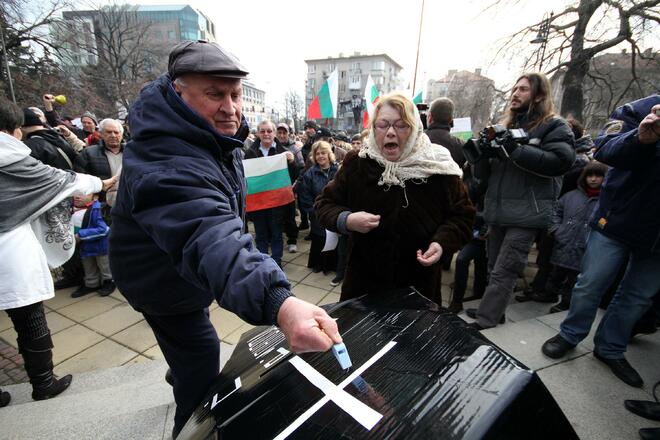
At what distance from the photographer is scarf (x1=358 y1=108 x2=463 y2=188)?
5.87 feet

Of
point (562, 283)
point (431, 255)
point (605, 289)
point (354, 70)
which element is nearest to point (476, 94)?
point (562, 283)

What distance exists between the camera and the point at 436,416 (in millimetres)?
758

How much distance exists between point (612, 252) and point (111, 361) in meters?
4.11

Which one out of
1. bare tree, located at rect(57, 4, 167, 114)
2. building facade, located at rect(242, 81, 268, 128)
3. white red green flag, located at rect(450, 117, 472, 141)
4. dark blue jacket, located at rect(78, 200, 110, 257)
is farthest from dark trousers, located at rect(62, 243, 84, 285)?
building facade, located at rect(242, 81, 268, 128)

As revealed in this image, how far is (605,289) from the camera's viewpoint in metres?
2.26

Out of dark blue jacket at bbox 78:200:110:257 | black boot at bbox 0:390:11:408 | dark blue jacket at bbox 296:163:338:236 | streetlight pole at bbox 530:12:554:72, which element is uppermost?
streetlight pole at bbox 530:12:554:72

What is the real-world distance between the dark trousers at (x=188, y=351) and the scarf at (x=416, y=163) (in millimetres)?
1245

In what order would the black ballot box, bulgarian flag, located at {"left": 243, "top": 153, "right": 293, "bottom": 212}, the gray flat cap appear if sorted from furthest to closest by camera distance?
bulgarian flag, located at {"left": 243, "top": 153, "right": 293, "bottom": 212} < the gray flat cap < the black ballot box

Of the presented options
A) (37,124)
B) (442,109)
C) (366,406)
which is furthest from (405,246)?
(37,124)

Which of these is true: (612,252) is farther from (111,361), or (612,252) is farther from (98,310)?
(98,310)

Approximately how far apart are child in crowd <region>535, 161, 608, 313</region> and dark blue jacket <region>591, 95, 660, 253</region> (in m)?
1.15

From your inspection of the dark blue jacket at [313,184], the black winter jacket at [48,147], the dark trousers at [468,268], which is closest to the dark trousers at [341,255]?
the dark blue jacket at [313,184]

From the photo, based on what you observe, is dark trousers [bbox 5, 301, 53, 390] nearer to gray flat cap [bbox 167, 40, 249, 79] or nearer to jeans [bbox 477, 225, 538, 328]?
gray flat cap [bbox 167, 40, 249, 79]

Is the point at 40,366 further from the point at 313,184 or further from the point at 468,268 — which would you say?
the point at 468,268
